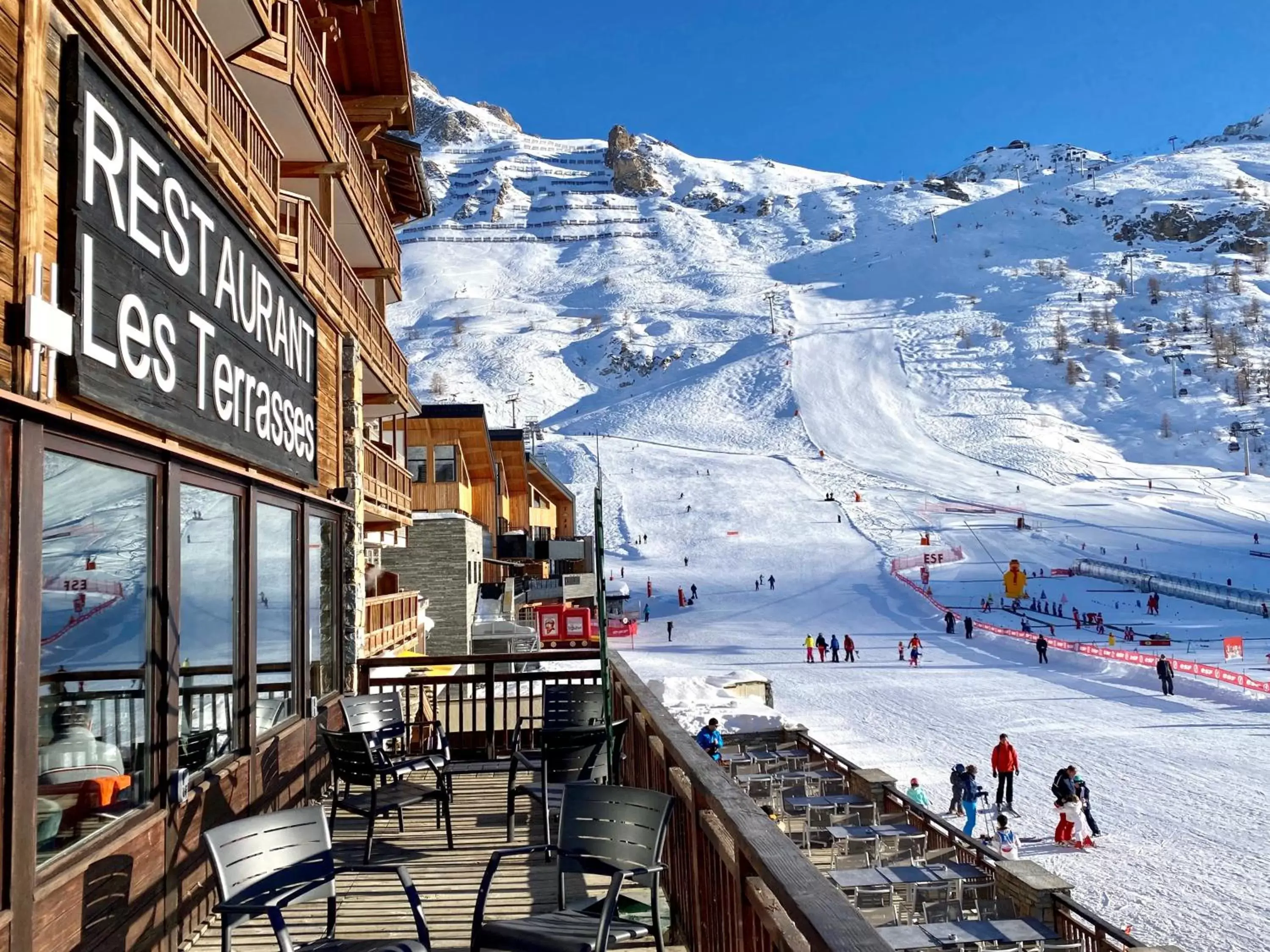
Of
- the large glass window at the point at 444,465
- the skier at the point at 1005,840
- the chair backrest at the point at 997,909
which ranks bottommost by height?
the skier at the point at 1005,840

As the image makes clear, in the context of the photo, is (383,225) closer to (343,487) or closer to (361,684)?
(343,487)

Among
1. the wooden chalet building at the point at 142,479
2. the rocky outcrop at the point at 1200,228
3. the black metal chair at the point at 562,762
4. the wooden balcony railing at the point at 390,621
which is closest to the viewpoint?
the wooden chalet building at the point at 142,479

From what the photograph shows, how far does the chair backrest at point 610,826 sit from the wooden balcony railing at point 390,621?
25.2 ft

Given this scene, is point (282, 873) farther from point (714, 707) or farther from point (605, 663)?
point (714, 707)

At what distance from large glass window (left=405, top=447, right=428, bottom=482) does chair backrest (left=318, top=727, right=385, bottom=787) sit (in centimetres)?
2027

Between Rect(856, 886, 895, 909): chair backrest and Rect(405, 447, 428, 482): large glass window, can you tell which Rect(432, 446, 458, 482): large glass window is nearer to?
Rect(405, 447, 428, 482): large glass window

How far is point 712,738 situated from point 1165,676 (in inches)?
561

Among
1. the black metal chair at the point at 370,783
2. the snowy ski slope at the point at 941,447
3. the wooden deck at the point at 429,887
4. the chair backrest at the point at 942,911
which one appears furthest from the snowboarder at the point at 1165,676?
the black metal chair at the point at 370,783

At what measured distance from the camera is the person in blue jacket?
54.2 feet

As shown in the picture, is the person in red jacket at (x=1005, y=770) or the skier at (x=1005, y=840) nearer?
the skier at (x=1005, y=840)

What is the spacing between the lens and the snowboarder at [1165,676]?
24859 mm

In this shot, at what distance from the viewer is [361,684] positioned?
9859 millimetres

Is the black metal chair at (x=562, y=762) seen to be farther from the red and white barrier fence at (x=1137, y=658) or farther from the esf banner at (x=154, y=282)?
the red and white barrier fence at (x=1137, y=658)

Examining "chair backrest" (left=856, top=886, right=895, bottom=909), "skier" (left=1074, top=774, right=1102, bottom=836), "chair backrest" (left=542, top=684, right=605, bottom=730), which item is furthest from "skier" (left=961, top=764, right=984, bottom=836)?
"chair backrest" (left=542, top=684, right=605, bottom=730)
